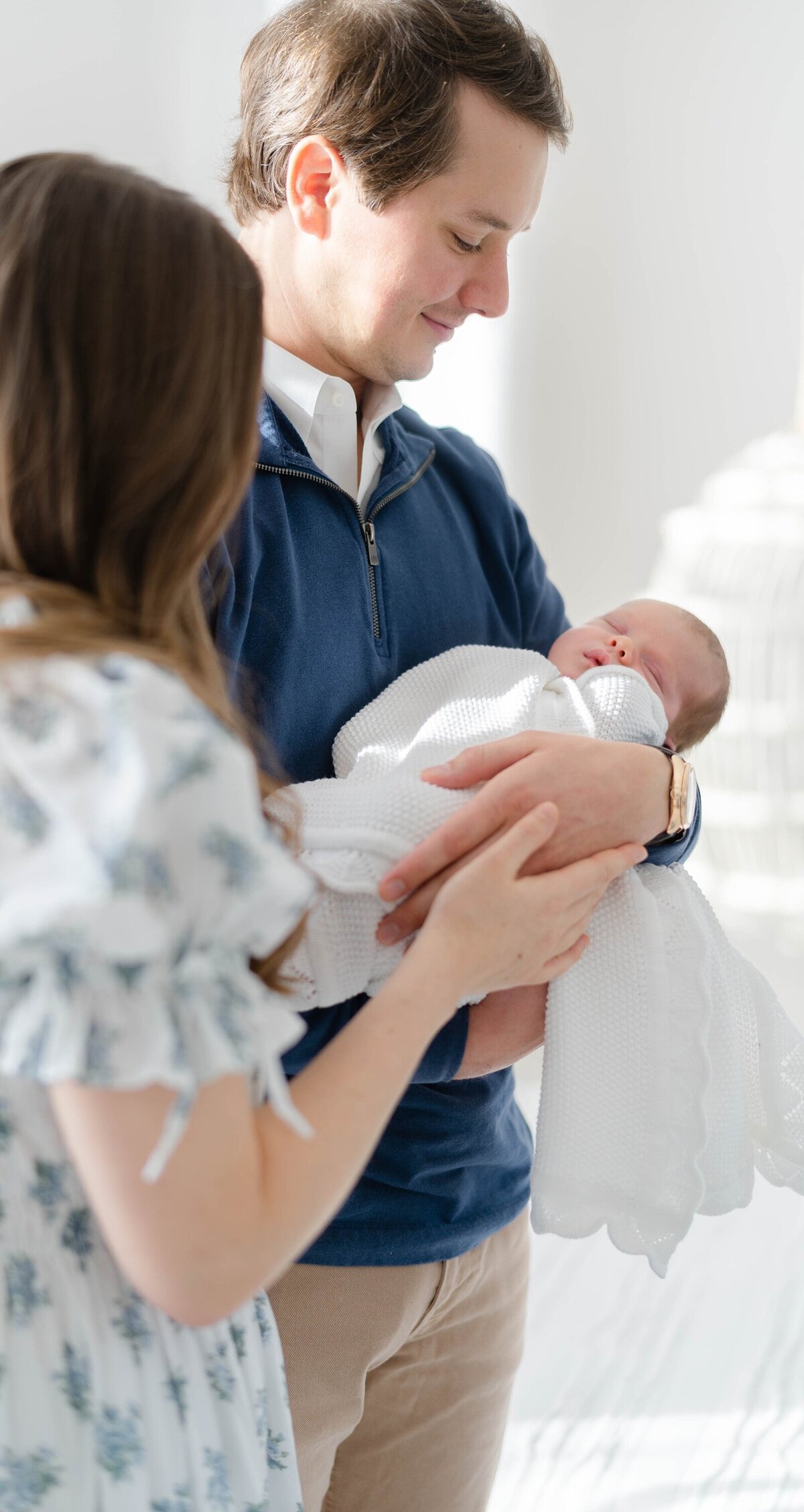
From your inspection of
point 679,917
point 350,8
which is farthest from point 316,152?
point 679,917

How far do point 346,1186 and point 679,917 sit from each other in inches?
22.3

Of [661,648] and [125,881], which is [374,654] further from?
[125,881]

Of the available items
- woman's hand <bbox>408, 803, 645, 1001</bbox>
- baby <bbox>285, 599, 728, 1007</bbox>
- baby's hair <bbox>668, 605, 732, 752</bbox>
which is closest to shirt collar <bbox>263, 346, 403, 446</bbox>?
baby <bbox>285, 599, 728, 1007</bbox>

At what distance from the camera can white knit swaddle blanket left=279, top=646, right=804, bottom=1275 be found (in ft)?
3.62

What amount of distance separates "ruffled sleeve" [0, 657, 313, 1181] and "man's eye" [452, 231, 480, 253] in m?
0.80

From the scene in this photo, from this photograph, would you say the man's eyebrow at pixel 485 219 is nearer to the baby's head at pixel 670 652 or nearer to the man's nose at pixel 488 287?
the man's nose at pixel 488 287

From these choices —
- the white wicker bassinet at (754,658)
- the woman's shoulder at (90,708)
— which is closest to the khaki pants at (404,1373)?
the woman's shoulder at (90,708)

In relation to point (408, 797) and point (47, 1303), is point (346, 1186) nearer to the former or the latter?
point (47, 1303)

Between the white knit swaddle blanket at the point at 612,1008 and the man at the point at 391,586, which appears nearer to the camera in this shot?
the white knit swaddle blanket at the point at 612,1008

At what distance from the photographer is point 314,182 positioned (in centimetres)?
130

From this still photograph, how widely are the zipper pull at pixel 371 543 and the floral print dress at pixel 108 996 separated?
62 centimetres

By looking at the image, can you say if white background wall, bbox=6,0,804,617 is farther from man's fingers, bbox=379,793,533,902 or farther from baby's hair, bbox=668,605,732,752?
man's fingers, bbox=379,793,533,902

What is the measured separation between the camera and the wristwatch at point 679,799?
4.15 feet

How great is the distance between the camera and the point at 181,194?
2.57ft
